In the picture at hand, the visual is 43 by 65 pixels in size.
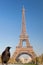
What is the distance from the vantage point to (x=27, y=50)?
3194 inches

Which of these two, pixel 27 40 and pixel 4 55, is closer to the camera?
pixel 4 55

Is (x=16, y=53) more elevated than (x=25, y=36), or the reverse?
(x=25, y=36)

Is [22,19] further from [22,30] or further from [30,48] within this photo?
[30,48]

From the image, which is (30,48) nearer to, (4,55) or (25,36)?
(25,36)

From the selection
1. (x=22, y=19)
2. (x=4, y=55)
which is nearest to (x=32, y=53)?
(x=22, y=19)

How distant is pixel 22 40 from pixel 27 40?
1.87 metres

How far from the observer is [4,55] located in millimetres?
10016

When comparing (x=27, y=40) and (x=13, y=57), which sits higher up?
(x=27, y=40)

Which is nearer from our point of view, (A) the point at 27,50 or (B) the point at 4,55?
(B) the point at 4,55

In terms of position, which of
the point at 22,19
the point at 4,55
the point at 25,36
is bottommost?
the point at 4,55


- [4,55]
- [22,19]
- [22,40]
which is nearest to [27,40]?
[22,40]

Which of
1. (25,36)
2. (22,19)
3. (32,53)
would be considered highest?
(22,19)

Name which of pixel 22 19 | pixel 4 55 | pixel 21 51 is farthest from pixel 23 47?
pixel 4 55

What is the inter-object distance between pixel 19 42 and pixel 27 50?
441cm
